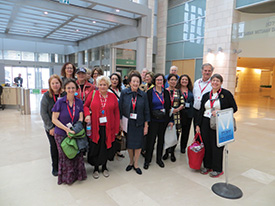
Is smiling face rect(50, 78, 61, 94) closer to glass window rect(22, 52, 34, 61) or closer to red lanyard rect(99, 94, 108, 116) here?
red lanyard rect(99, 94, 108, 116)

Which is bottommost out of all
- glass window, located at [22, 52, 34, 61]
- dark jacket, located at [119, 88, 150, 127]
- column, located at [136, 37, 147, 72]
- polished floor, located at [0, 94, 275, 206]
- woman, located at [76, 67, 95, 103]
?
polished floor, located at [0, 94, 275, 206]

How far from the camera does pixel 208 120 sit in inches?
127

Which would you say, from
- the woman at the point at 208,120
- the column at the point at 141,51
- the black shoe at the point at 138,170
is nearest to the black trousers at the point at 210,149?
the woman at the point at 208,120

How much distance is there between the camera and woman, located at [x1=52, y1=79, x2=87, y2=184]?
8.98ft

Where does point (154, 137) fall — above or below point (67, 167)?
above

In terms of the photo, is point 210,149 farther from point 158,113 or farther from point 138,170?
point 138,170

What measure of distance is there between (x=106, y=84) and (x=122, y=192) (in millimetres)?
1566

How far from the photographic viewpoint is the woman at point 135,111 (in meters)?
3.15

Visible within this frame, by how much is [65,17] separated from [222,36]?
8887 mm

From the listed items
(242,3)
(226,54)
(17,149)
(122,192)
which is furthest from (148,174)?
(242,3)

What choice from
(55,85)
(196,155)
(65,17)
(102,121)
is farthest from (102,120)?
(65,17)

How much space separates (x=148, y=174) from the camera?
3273 mm

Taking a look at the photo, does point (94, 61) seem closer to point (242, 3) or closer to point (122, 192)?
point (242, 3)

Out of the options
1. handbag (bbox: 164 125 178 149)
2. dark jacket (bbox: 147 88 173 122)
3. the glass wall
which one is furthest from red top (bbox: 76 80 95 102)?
the glass wall
